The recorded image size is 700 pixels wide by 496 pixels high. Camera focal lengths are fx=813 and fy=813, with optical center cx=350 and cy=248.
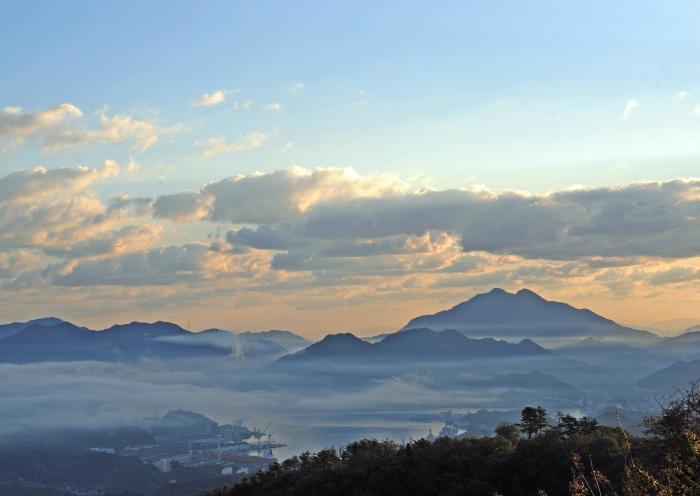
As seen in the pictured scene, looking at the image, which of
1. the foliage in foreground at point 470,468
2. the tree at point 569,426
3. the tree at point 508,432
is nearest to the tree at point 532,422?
the tree at point 508,432

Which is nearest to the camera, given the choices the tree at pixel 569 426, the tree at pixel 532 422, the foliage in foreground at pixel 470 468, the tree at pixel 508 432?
the foliage in foreground at pixel 470 468

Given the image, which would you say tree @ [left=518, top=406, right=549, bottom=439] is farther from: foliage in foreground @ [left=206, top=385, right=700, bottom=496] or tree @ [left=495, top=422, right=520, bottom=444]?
foliage in foreground @ [left=206, top=385, right=700, bottom=496]

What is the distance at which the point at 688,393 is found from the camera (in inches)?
2109

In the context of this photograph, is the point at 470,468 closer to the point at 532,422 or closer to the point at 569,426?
the point at 569,426

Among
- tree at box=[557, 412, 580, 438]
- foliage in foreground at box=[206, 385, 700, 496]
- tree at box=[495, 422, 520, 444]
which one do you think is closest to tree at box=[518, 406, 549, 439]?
tree at box=[495, 422, 520, 444]

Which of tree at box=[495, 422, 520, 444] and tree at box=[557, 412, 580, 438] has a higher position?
tree at box=[557, 412, 580, 438]

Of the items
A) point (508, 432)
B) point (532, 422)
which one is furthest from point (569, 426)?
point (532, 422)

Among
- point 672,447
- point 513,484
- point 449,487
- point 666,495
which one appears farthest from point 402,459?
point 666,495

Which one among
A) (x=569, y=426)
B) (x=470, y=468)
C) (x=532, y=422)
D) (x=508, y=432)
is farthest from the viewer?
(x=532, y=422)

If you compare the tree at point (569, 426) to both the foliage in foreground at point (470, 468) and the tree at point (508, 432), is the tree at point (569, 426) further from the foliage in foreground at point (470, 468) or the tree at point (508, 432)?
the tree at point (508, 432)

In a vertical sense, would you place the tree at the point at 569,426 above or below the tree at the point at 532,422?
above

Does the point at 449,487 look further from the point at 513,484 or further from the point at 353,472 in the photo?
the point at 353,472

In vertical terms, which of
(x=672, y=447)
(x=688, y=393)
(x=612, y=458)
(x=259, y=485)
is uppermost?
(x=688, y=393)

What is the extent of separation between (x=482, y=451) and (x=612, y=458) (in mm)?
21057
